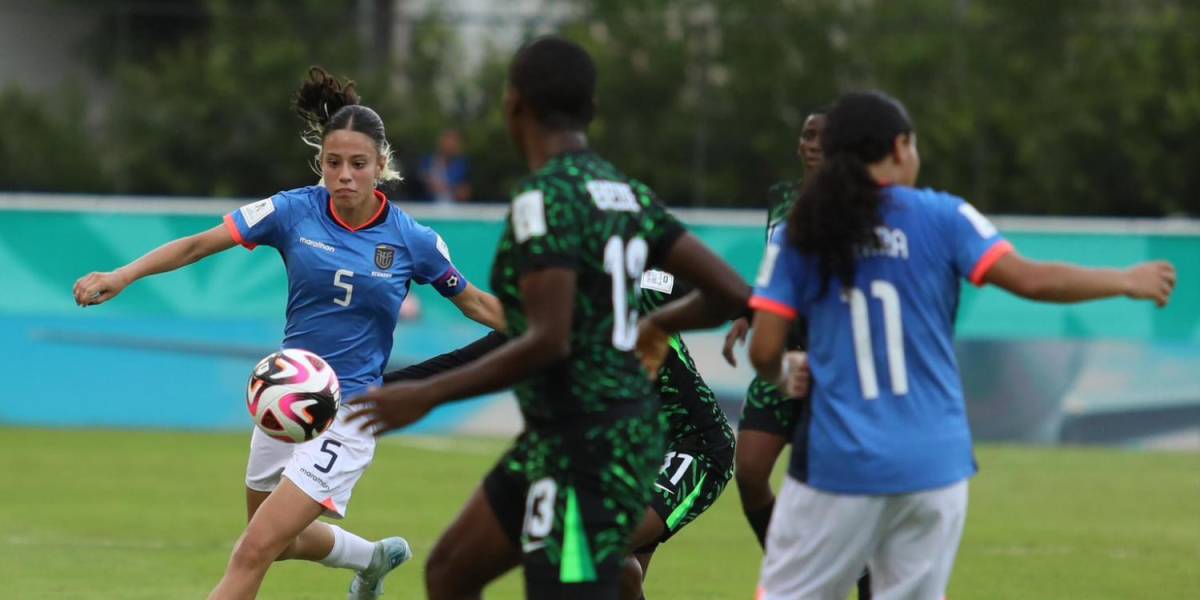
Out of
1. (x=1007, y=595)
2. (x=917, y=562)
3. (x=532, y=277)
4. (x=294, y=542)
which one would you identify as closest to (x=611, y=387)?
(x=532, y=277)

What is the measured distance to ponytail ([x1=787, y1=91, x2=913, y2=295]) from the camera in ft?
16.8

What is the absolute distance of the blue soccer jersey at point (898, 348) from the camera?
5113 millimetres

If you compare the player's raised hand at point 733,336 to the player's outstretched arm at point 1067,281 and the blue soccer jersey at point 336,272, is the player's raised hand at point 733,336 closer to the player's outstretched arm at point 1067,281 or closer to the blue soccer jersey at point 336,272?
the blue soccer jersey at point 336,272

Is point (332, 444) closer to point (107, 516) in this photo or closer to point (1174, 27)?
point (107, 516)

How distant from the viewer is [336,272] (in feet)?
23.9

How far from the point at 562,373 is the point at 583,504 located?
366mm

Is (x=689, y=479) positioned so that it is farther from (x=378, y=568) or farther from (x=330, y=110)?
(x=330, y=110)

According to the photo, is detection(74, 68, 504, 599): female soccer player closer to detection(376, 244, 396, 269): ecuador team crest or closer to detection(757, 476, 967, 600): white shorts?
detection(376, 244, 396, 269): ecuador team crest

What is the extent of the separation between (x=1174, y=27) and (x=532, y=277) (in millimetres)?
19298

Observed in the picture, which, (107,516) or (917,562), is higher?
(917,562)

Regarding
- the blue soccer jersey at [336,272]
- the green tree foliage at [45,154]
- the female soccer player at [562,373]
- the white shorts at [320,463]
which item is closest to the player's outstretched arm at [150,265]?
the blue soccer jersey at [336,272]

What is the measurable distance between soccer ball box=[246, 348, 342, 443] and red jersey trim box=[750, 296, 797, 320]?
2062mm

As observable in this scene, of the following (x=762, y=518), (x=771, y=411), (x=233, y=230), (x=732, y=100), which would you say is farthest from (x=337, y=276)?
(x=732, y=100)

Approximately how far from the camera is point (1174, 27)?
22391 mm
